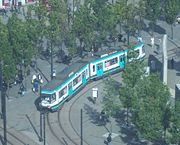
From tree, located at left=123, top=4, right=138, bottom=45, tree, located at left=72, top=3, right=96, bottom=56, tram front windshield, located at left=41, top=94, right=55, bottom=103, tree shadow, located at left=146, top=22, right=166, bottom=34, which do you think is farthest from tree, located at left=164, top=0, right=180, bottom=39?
tram front windshield, located at left=41, top=94, right=55, bottom=103

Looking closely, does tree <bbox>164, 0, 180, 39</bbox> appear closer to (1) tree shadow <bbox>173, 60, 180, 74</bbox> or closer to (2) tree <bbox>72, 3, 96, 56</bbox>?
(1) tree shadow <bbox>173, 60, 180, 74</bbox>

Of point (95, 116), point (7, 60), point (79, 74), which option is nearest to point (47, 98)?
point (95, 116)

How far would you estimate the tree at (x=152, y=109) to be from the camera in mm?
59562

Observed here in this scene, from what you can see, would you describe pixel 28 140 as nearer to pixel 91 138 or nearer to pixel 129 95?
pixel 91 138

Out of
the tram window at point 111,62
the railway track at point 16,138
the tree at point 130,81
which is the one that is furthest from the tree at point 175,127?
the tram window at point 111,62

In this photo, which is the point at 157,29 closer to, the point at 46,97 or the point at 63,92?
the point at 63,92

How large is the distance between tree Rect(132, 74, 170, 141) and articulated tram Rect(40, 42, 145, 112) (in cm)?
1250

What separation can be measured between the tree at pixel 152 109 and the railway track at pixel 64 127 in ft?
24.3

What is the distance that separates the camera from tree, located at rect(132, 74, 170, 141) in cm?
5956

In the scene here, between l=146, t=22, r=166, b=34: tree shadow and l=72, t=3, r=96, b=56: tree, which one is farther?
l=146, t=22, r=166, b=34: tree shadow

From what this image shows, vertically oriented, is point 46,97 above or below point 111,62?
below

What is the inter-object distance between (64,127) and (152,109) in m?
12.9

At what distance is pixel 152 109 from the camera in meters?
59.9

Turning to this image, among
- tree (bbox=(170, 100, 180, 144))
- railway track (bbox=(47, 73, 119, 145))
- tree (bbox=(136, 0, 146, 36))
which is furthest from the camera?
tree (bbox=(136, 0, 146, 36))
